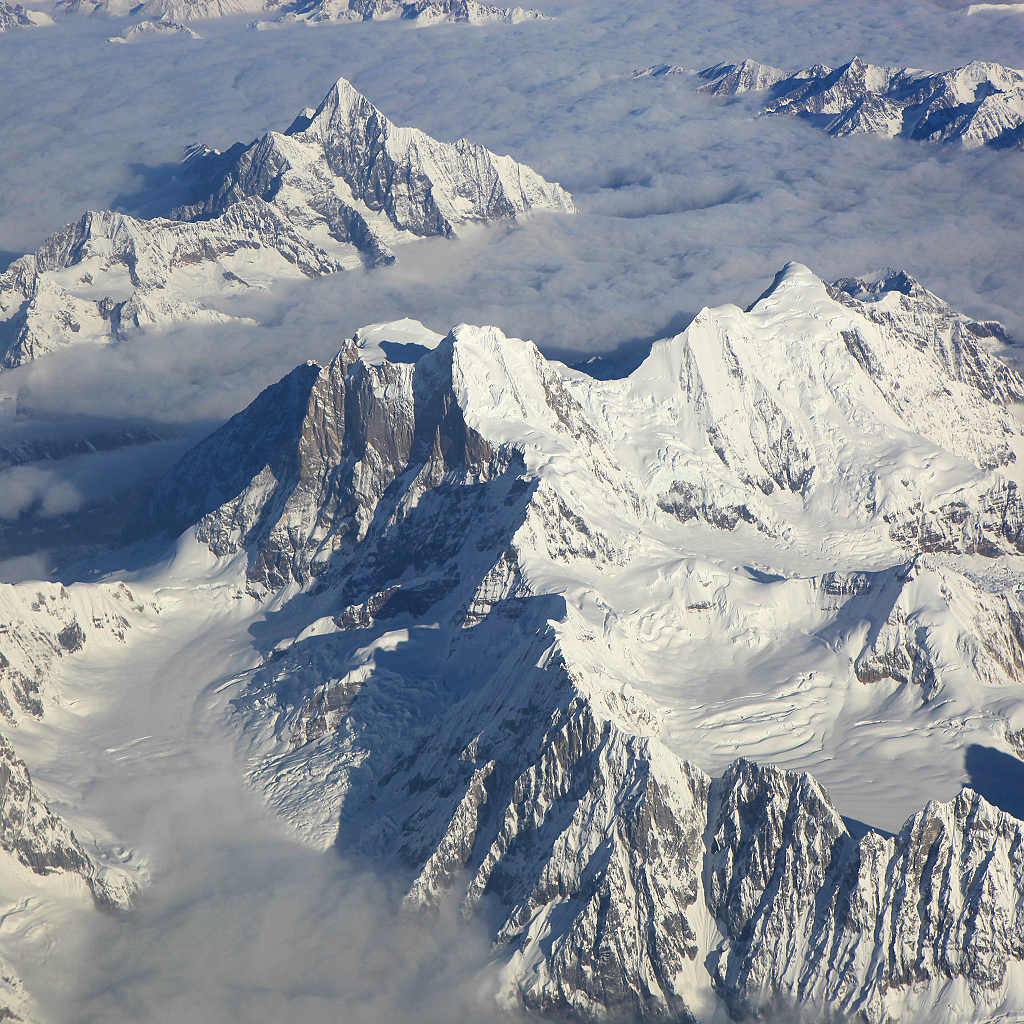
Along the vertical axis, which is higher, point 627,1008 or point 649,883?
point 649,883

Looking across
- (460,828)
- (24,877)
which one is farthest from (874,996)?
(24,877)

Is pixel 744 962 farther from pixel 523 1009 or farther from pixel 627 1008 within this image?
pixel 523 1009

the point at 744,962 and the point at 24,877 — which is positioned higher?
the point at 24,877

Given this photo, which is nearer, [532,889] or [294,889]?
[532,889]

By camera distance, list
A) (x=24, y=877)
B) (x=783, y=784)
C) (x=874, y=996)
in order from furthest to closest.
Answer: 1. (x=24, y=877)
2. (x=783, y=784)
3. (x=874, y=996)

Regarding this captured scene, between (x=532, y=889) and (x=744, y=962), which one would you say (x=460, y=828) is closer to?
(x=532, y=889)

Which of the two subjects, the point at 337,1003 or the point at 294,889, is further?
the point at 294,889

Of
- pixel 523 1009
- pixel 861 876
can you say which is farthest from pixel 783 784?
pixel 523 1009

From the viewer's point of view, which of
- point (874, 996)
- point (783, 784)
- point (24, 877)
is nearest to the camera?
point (874, 996)

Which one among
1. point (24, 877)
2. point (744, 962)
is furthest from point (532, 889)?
point (24, 877)
